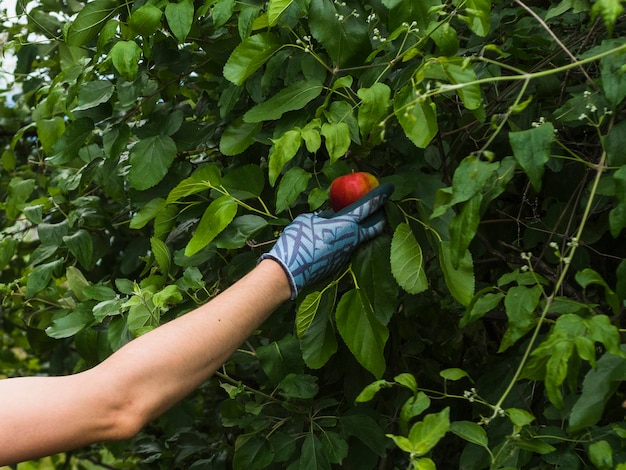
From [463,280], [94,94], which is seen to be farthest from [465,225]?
[94,94]

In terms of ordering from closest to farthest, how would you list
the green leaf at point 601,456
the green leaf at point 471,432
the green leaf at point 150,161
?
the green leaf at point 601,456, the green leaf at point 471,432, the green leaf at point 150,161

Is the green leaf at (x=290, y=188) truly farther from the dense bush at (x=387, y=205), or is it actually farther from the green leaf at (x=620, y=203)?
the green leaf at (x=620, y=203)

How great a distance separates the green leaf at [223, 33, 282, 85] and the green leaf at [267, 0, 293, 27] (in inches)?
4.9

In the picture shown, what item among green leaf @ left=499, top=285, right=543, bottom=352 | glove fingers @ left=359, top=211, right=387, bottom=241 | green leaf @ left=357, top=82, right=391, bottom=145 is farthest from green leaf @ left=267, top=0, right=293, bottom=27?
green leaf @ left=499, top=285, right=543, bottom=352

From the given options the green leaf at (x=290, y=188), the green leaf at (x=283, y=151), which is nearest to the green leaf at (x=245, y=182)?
the green leaf at (x=290, y=188)

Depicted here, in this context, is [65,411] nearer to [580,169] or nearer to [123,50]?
[123,50]

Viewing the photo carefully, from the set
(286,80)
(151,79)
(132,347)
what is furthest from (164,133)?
(132,347)

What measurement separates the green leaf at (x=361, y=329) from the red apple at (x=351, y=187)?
19 cm

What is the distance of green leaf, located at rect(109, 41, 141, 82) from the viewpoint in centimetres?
178

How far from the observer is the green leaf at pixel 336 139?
1547mm

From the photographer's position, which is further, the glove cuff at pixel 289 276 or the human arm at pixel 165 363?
the glove cuff at pixel 289 276

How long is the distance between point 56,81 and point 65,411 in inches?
37.8

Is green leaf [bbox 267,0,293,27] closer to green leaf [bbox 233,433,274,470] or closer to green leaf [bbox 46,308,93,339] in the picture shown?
green leaf [bbox 46,308,93,339]

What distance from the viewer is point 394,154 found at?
1.93 meters
